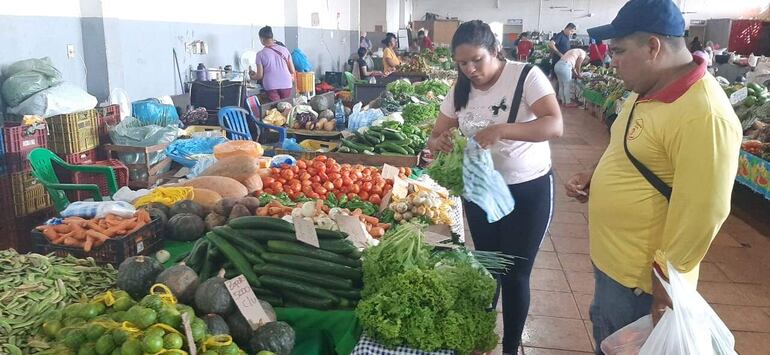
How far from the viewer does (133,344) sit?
159cm

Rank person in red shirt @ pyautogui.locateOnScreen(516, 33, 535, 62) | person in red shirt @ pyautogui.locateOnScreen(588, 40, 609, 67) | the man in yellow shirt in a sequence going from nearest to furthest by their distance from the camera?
the man in yellow shirt → person in red shirt @ pyautogui.locateOnScreen(588, 40, 609, 67) → person in red shirt @ pyautogui.locateOnScreen(516, 33, 535, 62)

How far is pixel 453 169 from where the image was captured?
2447 mm

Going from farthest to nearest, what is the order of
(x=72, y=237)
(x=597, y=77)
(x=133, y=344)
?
(x=597, y=77) → (x=72, y=237) → (x=133, y=344)

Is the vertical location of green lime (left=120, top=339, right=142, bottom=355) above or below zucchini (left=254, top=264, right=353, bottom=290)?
above

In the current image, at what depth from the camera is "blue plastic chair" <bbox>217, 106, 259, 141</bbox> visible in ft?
21.1

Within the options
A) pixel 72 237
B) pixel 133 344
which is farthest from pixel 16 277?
pixel 133 344

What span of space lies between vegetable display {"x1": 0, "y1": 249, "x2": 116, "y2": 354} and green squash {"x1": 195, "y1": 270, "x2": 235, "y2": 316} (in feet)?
1.59

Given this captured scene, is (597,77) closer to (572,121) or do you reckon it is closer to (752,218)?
(572,121)

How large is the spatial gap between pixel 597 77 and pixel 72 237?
1309 centimetres

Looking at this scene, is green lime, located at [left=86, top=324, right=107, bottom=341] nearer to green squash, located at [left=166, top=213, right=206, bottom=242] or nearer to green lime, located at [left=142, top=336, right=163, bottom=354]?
green lime, located at [left=142, top=336, right=163, bottom=354]

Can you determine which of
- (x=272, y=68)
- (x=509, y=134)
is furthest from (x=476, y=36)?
(x=272, y=68)

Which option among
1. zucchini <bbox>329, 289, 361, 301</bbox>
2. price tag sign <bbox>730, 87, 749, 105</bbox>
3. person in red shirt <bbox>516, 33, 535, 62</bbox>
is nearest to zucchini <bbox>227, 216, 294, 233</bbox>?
zucchini <bbox>329, 289, 361, 301</bbox>

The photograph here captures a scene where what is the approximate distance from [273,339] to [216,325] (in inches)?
7.7

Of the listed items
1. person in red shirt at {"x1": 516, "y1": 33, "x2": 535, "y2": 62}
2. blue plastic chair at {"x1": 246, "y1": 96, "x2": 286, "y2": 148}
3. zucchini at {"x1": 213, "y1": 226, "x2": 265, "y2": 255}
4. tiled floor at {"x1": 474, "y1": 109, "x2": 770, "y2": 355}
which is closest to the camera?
zucchini at {"x1": 213, "y1": 226, "x2": 265, "y2": 255}
